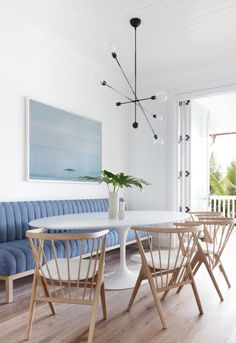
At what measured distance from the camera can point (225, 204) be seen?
7.65 meters

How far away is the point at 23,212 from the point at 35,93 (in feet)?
4.77

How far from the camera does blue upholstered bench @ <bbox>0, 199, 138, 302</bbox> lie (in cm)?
266

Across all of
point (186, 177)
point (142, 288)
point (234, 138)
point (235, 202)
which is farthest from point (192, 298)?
point (234, 138)

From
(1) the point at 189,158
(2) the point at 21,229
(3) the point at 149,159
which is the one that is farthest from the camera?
(3) the point at 149,159

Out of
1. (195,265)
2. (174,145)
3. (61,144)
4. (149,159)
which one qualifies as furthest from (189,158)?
(195,265)

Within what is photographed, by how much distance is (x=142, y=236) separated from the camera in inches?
181

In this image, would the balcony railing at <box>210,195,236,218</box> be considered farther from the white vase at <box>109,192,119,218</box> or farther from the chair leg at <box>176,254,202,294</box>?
the white vase at <box>109,192,119,218</box>

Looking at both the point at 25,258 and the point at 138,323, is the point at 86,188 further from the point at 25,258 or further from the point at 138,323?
the point at 138,323

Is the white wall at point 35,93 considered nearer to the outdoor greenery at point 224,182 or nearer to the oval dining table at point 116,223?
the oval dining table at point 116,223

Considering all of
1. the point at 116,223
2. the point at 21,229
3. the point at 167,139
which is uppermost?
the point at 167,139

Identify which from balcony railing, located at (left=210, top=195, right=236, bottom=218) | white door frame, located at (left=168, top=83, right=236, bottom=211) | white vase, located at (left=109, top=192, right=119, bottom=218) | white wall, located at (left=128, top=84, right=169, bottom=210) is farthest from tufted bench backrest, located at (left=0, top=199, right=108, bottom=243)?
balcony railing, located at (left=210, top=195, right=236, bottom=218)

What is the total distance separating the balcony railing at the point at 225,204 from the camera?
24.7 ft

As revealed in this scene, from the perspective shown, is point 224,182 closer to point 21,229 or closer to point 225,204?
point 225,204

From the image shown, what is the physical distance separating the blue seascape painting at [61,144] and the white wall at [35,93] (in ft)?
0.35
